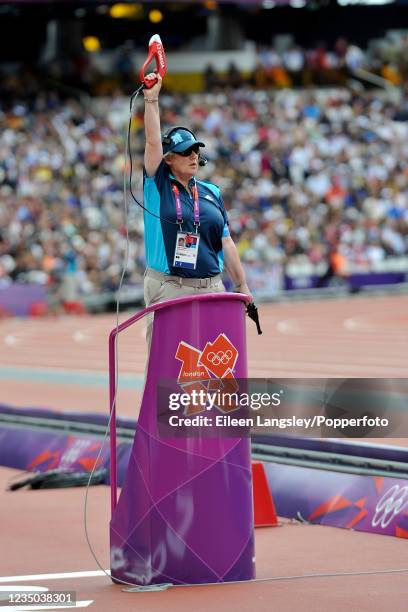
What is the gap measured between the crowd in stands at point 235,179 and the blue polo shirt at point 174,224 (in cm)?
2040

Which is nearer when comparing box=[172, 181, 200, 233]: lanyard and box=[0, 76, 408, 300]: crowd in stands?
box=[172, 181, 200, 233]: lanyard

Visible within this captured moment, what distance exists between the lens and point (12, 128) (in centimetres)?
3241

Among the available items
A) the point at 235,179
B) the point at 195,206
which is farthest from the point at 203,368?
the point at 235,179

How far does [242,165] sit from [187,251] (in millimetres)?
27467

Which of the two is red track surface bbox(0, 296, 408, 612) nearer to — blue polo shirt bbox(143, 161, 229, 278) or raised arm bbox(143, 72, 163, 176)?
blue polo shirt bbox(143, 161, 229, 278)

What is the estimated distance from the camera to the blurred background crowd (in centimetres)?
2839

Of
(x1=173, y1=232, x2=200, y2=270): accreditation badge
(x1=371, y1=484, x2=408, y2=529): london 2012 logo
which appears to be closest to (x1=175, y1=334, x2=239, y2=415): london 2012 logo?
(x1=173, y1=232, x2=200, y2=270): accreditation badge

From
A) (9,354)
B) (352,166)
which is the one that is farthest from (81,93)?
(9,354)

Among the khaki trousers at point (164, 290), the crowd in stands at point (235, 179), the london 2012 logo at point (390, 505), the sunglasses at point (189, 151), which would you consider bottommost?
the london 2012 logo at point (390, 505)

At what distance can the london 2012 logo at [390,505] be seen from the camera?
712cm

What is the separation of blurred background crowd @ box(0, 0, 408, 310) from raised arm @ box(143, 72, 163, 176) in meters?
20.7

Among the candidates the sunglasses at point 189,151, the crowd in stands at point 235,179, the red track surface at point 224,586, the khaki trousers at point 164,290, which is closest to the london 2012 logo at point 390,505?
the red track surface at point 224,586

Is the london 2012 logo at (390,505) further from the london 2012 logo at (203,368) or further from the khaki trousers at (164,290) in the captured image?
the london 2012 logo at (203,368)

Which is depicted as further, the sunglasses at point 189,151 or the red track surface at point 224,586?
the sunglasses at point 189,151
